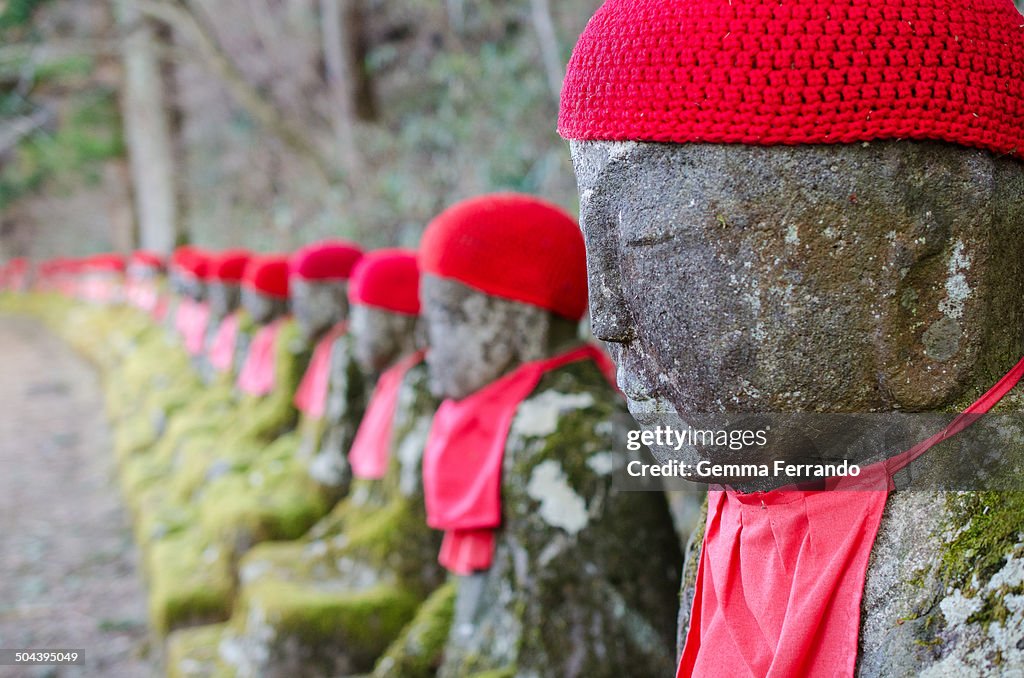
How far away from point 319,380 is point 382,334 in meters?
1.16

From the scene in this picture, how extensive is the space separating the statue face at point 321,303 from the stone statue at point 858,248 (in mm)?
3873

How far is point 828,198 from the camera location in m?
1.24

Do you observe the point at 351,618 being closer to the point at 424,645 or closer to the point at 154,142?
the point at 424,645

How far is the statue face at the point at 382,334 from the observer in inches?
153

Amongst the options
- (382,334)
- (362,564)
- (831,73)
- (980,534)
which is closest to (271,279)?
(382,334)

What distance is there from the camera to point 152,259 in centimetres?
1384

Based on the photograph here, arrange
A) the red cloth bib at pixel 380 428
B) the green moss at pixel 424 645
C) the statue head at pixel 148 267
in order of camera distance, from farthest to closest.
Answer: the statue head at pixel 148 267, the red cloth bib at pixel 380 428, the green moss at pixel 424 645

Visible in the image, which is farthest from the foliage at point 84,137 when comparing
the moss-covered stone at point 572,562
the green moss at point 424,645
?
the moss-covered stone at point 572,562

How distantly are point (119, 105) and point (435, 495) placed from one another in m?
17.4

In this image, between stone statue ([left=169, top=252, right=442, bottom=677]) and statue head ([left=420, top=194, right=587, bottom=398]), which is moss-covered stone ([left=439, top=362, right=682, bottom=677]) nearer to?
statue head ([left=420, top=194, right=587, bottom=398])

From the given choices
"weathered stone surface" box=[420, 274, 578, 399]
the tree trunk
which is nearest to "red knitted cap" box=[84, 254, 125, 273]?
the tree trunk

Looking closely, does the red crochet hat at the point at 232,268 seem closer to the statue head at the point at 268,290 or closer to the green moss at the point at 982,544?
the statue head at the point at 268,290

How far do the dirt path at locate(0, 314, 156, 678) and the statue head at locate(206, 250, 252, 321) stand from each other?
1.85 meters

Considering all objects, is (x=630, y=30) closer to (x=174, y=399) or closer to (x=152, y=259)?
(x=174, y=399)
